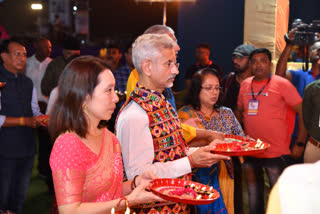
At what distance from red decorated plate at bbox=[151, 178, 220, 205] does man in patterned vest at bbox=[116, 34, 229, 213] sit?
0.56ft

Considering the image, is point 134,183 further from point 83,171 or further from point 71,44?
point 71,44

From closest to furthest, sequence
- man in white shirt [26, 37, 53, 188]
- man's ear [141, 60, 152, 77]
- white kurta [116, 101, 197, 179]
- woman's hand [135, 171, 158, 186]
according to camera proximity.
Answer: woman's hand [135, 171, 158, 186] < white kurta [116, 101, 197, 179] < man's ear [141, 60, 152, 77] < man in white shirt [26, 37, 53, 188]

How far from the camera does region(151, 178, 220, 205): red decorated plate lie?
1.75 metres

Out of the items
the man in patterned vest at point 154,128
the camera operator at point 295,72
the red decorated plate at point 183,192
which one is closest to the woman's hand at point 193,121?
the man in patterned vest at point 154,128

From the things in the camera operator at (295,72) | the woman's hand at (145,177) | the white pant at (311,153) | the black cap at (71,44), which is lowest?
the white pant at (311,153)

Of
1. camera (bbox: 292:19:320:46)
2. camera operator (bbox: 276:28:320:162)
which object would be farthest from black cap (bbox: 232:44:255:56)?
camera (bbox: 292:19:320:46)

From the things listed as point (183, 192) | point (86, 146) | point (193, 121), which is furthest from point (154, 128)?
point (193, 121)

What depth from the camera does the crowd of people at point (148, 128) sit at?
1675mm

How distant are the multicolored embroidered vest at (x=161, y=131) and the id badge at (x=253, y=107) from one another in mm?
2222

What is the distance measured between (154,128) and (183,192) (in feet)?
1.37

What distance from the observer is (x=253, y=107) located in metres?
4.32

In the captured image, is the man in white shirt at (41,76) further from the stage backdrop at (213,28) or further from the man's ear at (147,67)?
the man's ear at (147,67)

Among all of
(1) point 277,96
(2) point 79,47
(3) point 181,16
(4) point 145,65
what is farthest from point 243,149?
(3) point 181,16

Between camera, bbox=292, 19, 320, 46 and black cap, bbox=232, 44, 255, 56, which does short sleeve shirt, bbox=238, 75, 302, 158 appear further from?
camera, bbox=292, 19, 320, 46
